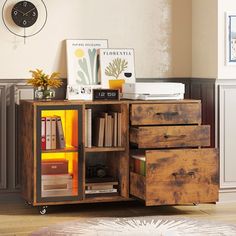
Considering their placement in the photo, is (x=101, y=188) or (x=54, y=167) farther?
(x=101, y=188)

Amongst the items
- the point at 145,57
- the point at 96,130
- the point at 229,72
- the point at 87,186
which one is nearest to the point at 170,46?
the point at 145,57

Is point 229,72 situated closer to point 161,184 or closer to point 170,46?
point 170,46

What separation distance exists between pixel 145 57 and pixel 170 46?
0.23 meters

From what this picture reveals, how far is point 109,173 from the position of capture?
17.7 feet

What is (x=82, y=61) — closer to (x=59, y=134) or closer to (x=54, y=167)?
(x=59, y=134)

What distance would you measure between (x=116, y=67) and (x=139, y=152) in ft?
2.28

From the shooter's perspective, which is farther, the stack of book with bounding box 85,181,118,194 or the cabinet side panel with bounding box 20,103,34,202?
the stack of book with bounding box 85,181,118,194

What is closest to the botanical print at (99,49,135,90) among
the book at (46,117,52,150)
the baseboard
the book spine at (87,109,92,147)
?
the book spine at (87,109,92,147)

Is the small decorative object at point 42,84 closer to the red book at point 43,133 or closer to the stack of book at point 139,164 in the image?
the red book at point 43,133

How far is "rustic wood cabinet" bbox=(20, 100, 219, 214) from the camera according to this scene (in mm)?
4836

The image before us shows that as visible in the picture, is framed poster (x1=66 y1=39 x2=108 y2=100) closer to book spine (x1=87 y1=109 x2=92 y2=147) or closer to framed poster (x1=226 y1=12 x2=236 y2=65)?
book spine (x1=87 y1=109 x2=92 y2=147)

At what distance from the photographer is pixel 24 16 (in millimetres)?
5223

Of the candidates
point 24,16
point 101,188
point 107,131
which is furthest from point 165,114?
point 24,16

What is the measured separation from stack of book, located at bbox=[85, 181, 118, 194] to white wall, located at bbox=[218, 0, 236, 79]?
3.75ft
